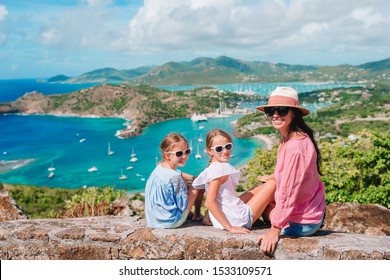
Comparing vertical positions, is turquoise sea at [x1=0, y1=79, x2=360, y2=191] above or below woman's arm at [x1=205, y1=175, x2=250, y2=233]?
below

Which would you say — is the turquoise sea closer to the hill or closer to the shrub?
the hill

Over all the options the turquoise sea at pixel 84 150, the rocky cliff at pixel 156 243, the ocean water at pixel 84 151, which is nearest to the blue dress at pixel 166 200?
the rocky cliff at pixel 156 243

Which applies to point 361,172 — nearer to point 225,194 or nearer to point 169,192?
point 225,194

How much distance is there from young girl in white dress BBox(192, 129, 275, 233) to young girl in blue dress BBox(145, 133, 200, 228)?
0.25 m

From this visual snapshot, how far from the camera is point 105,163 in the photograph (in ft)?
212

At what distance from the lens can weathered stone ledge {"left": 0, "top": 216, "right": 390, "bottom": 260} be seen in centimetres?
311

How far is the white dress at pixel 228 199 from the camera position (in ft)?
11.5

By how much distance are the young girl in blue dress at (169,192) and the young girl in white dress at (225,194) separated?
0.25m

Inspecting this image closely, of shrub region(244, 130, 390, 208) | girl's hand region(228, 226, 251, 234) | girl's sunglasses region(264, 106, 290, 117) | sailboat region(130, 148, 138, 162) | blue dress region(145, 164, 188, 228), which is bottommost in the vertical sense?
sailboat region(130, 148, 138, 162)

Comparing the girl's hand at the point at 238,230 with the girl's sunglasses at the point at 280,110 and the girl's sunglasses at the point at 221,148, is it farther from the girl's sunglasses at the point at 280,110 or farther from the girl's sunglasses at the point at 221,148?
the girl's sunglasses at the point at 280,110

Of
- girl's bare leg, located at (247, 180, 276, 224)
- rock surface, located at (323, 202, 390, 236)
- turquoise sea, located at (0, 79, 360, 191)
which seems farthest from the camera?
turquoise sea, located at (0, 79, 360, 191)

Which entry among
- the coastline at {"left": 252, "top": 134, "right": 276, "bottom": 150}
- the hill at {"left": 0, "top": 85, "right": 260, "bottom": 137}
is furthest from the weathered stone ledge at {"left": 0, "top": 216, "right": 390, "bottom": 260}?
the hill at {"left": 0, "top": 85, "right": 260, "bottom": 137}

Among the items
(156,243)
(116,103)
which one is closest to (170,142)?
(156,243)

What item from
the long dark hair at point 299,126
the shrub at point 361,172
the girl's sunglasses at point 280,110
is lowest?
the shrub at point 361,172
